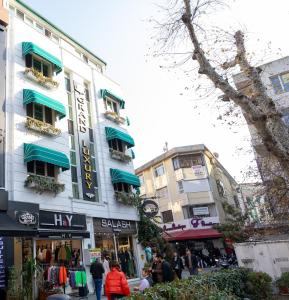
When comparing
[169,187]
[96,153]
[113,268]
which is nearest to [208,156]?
[169,187]

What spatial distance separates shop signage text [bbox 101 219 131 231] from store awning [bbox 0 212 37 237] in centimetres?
698

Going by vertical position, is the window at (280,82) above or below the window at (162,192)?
above

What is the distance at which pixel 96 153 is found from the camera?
2072cm

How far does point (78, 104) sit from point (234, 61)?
11.5 meters

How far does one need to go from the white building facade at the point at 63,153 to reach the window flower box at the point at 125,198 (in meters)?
0.19

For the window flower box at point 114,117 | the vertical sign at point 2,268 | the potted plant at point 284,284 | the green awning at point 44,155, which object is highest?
the window flower box at point 114,117

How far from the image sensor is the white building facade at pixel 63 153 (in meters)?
14.9

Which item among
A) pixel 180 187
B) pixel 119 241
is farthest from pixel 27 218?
pixel 180 187

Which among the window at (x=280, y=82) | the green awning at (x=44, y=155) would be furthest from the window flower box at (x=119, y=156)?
the window at (x=280, y=82)

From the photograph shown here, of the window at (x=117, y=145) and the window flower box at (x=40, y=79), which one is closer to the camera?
the window flower box at (x=40, y=79)

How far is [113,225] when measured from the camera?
19859mm

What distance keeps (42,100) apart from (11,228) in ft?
23.4

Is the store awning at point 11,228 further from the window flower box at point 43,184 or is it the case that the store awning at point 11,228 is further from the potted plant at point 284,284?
the potted plant at point 284,284

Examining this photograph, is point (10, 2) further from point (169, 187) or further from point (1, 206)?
point (169, 187)
